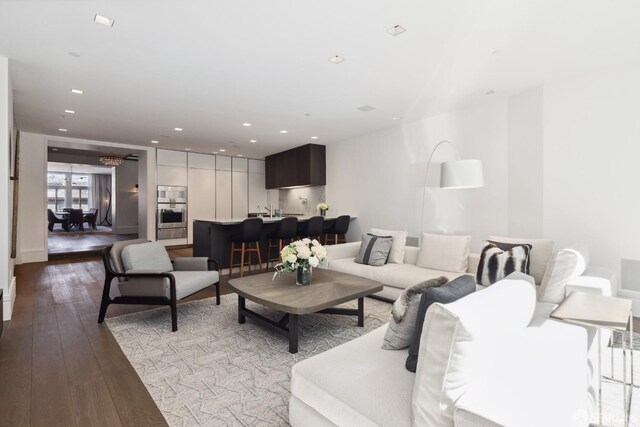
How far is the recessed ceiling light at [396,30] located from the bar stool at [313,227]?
383 cm

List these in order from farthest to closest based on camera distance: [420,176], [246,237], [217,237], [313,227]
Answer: [313,227] < [420,176] < [217,237] < [246,237]

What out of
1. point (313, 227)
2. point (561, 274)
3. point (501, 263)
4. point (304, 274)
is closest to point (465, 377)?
point (561, 274)

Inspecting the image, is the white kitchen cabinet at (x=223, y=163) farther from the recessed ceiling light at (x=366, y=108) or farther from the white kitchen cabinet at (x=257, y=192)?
the recessed ceiling light at (x=366, y=108)

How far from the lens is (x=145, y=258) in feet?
11.4

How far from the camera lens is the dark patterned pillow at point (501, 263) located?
124 inches

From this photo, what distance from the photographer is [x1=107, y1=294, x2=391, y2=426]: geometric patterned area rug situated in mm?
1913

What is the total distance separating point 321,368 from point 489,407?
2.42 feet

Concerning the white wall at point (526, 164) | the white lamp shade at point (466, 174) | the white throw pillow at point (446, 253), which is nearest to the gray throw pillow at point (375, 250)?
the white throw pillow at point (446, 253)

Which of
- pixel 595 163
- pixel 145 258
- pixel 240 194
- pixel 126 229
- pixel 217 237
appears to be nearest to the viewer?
pixel 145 258

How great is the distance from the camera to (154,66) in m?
3.45

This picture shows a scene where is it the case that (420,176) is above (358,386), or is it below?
above

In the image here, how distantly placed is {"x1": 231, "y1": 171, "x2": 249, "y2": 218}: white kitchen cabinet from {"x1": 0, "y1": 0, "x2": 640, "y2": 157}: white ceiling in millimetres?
4191

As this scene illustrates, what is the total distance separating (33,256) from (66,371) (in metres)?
6.01

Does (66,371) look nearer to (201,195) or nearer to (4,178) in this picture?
(4,178)
